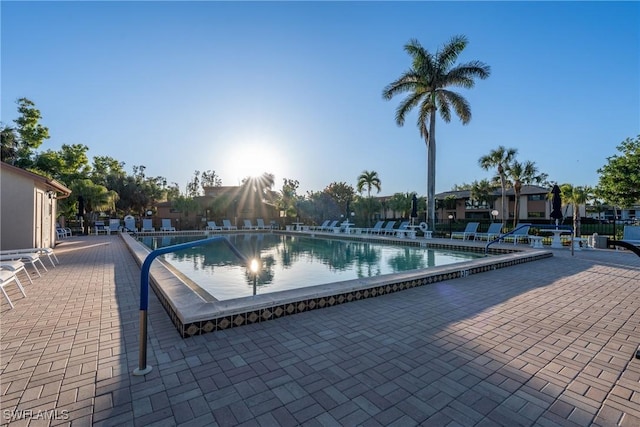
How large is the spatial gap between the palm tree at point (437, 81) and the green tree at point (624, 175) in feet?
22.5

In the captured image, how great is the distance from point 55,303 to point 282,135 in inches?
563

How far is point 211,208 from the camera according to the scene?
2703 centimetres

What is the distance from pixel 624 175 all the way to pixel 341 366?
17917 millimetres

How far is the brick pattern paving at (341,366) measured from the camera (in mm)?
1922

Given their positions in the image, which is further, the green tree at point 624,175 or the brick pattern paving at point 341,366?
the green tree at point 624,175

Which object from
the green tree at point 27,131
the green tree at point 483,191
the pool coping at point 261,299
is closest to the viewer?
the pool coping at point 261,299

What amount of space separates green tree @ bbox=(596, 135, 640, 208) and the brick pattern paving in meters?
13.5

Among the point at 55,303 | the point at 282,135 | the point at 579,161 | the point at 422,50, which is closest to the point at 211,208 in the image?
the point at 282,135

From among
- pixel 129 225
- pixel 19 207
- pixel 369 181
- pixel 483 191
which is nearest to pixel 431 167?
pixel 19 207

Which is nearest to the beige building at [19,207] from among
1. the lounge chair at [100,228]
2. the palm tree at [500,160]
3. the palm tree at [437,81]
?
the lounge chair at [100,228]

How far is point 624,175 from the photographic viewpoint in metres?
13.6

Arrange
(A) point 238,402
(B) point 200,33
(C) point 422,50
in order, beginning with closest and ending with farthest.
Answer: (A) point 238,402
(B) point 200,33
(C) point 422,50

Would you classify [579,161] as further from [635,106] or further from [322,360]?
[322,360]

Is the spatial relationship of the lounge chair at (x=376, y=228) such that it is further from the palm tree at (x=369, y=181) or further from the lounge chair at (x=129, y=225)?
the lounge chair at (x=129, y=225)
